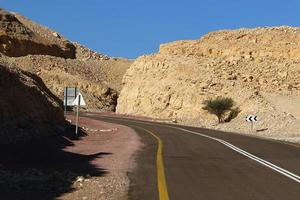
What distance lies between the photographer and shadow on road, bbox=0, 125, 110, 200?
11219 mm

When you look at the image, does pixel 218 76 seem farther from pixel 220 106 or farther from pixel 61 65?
pixel 61 65

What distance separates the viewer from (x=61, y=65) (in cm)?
12281

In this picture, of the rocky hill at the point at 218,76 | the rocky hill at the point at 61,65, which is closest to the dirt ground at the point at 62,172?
the rocky hill at the point at 218,76

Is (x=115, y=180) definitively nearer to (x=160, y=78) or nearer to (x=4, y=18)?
(x=160, y=78)

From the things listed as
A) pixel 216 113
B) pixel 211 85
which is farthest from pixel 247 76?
pixel 216 113

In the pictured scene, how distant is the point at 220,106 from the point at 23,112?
3468 cm

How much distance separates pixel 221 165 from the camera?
16.6 m

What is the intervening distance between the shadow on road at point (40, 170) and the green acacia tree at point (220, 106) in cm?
3680

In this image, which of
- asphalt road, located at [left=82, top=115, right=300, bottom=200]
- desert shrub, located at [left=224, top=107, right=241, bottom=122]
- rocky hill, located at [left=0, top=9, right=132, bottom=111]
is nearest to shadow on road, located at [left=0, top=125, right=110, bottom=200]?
asphalt road, located at [left=82, top=115, right=300, bottom=200]

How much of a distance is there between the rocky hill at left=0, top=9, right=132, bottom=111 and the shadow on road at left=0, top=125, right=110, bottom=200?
7806cm

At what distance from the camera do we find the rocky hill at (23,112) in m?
20.9

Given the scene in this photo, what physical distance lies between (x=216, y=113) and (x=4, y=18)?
297 feet

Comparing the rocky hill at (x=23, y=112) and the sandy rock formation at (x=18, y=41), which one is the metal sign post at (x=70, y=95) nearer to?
the rocky hill at (x=23, y=112)

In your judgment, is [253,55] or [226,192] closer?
[226,192]
